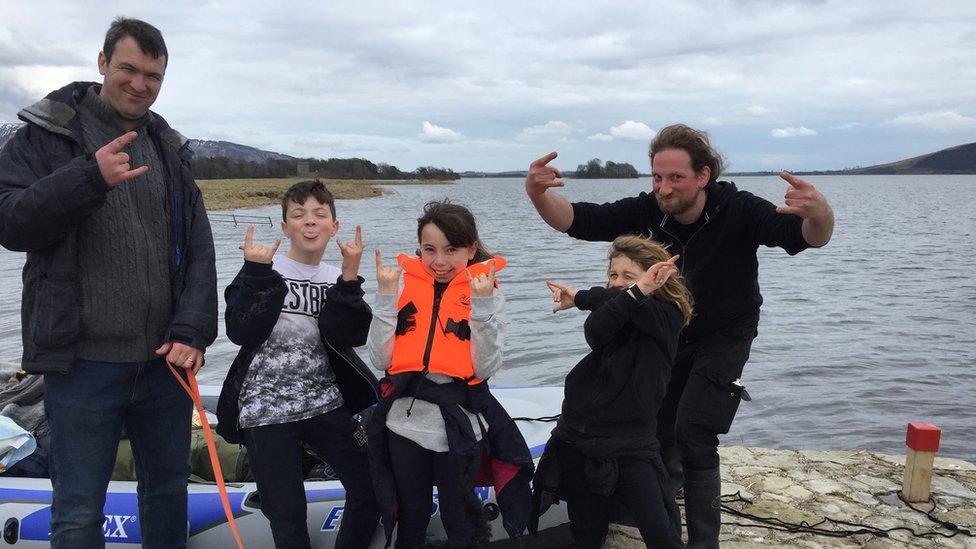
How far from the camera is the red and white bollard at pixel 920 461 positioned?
443 cm

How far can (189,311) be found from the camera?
2861 millimetres

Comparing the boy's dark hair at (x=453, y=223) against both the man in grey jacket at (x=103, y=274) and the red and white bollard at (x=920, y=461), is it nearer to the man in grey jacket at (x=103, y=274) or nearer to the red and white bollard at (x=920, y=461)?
the man in grey jacket at (x=103, y=274)

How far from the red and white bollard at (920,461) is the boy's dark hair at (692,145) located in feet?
7.25

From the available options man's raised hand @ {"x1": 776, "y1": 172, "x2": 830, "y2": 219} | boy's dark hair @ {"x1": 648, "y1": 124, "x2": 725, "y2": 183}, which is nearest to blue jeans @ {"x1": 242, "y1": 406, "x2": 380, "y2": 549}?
boy's dark hair @ {"x1": 648, "y1": 124, "x2": 725, "y2": 183}

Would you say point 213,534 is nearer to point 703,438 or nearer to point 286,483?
point 286,483

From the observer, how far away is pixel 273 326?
10.0 feet

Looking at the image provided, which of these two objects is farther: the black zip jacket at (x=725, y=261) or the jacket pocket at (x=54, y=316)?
the black zip jacket at (x=725, y=261)

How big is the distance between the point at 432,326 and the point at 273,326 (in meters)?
0.66

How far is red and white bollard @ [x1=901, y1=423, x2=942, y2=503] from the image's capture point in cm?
443

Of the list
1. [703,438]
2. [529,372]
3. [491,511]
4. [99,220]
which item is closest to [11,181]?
[99,220]

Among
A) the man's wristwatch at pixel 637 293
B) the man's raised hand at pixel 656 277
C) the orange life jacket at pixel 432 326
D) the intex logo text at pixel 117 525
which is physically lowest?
the intex logo text at pixel 117 525

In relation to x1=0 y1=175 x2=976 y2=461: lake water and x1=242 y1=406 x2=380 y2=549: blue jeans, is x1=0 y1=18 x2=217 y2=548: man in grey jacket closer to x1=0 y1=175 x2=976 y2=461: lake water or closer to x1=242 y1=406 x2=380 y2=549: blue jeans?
x1=242 y1=406 x2=380 y2=549: blue jeans

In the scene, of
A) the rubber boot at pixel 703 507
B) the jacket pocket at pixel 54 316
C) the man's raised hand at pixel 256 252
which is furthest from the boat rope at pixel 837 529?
the jacket pocket at pixel 54 316

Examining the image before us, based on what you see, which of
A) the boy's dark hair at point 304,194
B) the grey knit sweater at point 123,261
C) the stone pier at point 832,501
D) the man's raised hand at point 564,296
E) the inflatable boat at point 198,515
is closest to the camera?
the grey knit sweater at point 123,261
